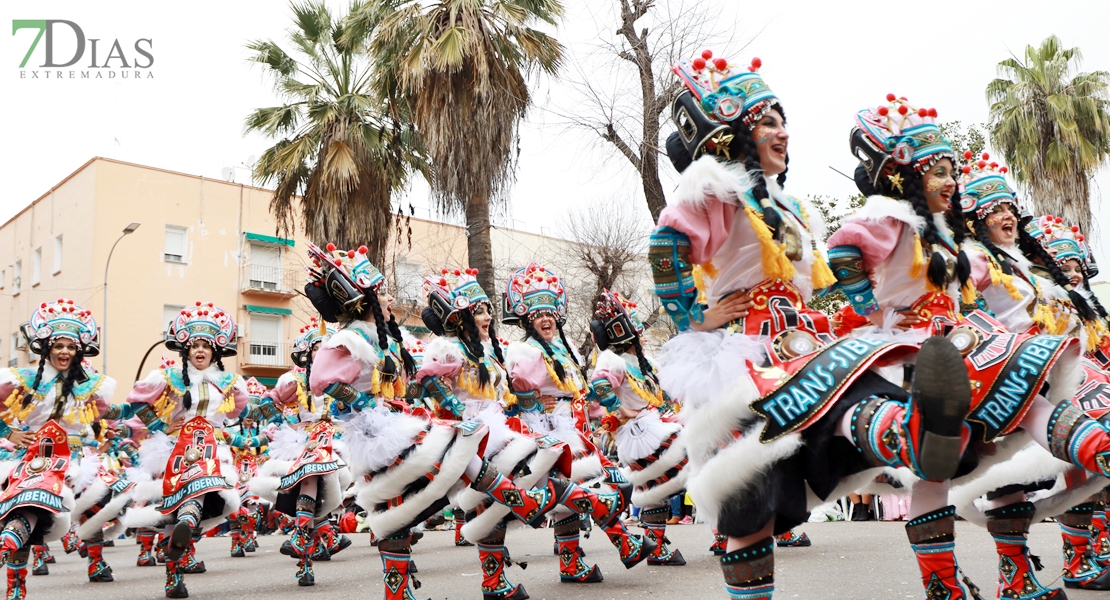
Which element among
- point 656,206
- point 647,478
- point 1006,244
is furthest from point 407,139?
point 1006,244

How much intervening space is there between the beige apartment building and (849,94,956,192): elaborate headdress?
69.6ft

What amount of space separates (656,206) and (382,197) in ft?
17.4

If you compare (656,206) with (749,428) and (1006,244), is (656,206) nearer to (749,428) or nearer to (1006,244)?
(1006,244)

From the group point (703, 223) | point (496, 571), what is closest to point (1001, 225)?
point (703, 223)

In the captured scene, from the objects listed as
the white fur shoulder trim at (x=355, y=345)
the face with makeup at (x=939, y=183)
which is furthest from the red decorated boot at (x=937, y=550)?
the white fur shoulder trim at (x=355, y=345)

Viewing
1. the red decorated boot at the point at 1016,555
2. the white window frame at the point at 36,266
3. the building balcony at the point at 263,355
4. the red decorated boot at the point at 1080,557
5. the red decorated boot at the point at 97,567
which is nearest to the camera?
the red decorated boot at the point at 1016,555

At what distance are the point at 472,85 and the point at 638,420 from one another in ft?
29.8

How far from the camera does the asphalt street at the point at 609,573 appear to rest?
5.98m

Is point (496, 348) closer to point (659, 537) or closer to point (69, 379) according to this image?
point (659, 537)

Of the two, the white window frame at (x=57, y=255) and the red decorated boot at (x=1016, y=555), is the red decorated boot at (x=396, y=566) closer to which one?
the red decorated boot at (x=1016, y=555)

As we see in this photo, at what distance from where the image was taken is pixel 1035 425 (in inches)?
124

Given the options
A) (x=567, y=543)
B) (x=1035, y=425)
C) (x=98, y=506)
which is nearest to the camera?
(x=1035, y=425)

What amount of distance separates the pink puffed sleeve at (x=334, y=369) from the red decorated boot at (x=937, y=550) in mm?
3274

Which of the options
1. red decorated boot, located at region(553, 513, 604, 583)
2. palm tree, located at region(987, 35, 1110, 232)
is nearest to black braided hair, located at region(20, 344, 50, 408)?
red decorated boot, located at region(553, 513, 604, 583)
